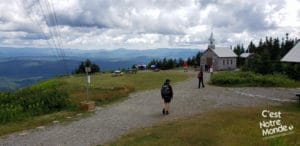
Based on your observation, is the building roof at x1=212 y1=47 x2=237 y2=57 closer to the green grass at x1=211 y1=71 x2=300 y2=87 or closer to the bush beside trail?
the green grass at x1=211 y1=71 x2=300 y2=87

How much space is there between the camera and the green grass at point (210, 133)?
1031cm

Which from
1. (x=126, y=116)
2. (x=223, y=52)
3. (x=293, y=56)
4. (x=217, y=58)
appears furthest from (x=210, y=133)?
(x=223, y=52)

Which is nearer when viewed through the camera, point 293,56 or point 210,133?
point 210,133

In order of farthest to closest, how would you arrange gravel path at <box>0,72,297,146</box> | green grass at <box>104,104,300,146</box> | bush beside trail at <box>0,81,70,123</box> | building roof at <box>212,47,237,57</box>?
1. building roof at <box>212,47,237,57</box>
2. bush beside trail at <box>0,81,70,123</box>
3. gravel path at <box>0,72,297,146</box>
4. green grass at <box>104,104,300,146</box>

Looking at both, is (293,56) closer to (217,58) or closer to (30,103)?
(30,103)

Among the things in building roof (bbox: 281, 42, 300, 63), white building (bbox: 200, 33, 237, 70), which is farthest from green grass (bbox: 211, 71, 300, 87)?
white building (bbox: 200, 33, 237, 70)

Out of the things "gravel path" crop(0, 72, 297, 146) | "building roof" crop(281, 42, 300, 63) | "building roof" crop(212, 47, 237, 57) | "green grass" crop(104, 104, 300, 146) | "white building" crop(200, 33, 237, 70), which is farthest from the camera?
"building roof" crop(212, 47, 237, 57)

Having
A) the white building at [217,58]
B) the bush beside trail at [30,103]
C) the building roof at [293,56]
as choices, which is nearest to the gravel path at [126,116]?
the bush beside trail at [30,103]

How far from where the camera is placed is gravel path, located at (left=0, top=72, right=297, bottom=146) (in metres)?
12.0

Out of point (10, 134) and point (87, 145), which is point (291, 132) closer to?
point (87, 145)

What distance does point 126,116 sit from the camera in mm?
16453

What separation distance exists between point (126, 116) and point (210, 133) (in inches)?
240

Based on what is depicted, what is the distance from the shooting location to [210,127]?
1243 centimetres

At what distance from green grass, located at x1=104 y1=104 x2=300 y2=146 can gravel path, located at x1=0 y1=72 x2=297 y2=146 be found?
4.60 feet
